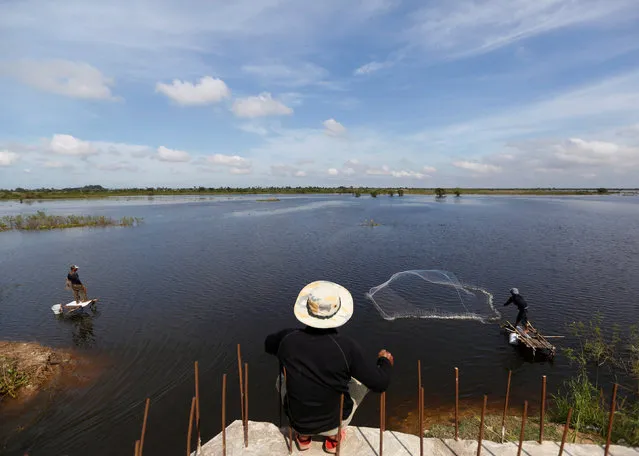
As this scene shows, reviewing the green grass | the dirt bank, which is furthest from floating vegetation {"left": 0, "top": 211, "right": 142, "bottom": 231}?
the green grass

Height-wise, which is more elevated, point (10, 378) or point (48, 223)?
point (48, 223)

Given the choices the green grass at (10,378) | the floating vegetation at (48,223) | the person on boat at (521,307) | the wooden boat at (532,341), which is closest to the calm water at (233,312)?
the wooden boat at (532,341)

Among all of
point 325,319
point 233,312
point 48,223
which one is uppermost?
point 325,319

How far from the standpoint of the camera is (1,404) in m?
9.05

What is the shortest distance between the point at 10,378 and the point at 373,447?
37.0 feet

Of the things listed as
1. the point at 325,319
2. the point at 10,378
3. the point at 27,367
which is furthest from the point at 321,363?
the point at 27,367

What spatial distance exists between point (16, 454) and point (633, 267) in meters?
33.9

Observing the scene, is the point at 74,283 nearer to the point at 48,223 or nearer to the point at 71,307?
the point at 71,307

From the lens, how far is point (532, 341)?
39.4ft

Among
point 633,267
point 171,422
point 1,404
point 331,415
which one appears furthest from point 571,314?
point 1,404

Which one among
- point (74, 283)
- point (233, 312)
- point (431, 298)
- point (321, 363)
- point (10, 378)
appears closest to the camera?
point (321, 363)

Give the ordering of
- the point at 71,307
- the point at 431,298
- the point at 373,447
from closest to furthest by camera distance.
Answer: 1. the point at 373,447
2. the point at 71,307
3. the point at 431,298

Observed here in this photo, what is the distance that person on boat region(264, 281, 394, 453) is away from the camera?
3887mm

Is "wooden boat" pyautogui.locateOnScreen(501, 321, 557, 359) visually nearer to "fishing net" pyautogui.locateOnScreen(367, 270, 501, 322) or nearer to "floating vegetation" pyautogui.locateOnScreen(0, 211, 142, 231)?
"fishing net" pyautogui.locateOnScreen(367, 270, 501, 322)
